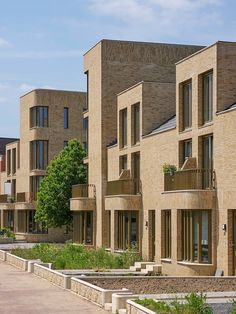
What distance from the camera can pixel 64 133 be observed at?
63406 millimetres

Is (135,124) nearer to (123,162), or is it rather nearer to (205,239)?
(123,162)

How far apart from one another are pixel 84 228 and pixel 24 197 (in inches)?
769

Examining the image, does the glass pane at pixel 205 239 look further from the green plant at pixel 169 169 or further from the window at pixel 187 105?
the window at pixel 187 105

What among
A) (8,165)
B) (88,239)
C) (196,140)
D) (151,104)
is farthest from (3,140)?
(196,140)

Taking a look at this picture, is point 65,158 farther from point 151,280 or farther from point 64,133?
point 151,280

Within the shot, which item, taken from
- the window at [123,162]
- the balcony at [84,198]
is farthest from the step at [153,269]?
the balcony at [84,198]

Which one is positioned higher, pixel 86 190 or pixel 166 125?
pixel 166 125

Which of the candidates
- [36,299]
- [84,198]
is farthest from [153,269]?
[84,198]

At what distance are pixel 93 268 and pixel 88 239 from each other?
13366 millimetres

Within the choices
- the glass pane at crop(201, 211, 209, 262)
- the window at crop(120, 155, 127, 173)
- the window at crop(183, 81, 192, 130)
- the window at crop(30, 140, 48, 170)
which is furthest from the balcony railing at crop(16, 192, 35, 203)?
the glass pane at crop(201, 211, 209, 262)

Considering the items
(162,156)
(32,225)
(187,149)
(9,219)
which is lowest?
(32,225)

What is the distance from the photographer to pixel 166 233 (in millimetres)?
33531

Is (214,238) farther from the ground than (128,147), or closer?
closer

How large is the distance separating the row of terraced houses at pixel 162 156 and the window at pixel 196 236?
0.04m
